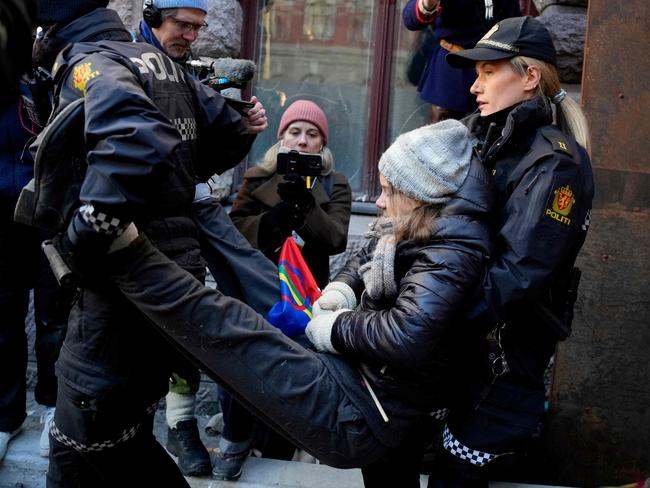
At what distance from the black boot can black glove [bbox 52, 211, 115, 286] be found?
1.22 metres

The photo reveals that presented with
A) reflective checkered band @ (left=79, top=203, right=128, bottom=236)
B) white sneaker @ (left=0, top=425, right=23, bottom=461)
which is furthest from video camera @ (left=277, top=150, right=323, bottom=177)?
white sneaker @ (left=0, top=425, right=23, bottom=461)

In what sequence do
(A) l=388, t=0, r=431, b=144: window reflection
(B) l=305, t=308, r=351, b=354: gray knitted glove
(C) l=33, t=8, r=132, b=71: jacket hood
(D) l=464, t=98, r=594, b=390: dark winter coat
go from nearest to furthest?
(D) l=464, t=98, r=594, b=390: dark winter coat
(B) l=305, t=308, r=351, b=354: gray knitted glove
(C) l=33, t=8, r=132, b=71: jacket hood
(A) l=388, t=0, r=431, b=144: window reflection

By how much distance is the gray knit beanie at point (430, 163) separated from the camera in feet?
9.11

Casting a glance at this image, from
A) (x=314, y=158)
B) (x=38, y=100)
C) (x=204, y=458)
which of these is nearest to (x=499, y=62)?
(x=314, y=158)

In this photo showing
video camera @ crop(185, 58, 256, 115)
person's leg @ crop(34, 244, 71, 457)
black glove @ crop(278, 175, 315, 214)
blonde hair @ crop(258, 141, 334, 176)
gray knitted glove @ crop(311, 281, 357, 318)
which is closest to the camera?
gray knitted glove @ crop(311, 281, 357, 318)

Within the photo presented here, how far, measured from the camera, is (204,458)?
12.8ft

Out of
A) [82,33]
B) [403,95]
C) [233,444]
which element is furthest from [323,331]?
[403,95]

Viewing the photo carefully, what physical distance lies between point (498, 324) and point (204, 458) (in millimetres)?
1604

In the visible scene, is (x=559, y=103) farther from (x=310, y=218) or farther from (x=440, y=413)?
(x=310, y=218)

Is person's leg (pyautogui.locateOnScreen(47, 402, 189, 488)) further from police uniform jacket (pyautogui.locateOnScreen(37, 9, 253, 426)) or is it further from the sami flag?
the sami flag

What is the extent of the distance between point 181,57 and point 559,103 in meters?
1.58

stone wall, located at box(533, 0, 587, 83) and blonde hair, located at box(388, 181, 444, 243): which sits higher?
stone wall, located at box(533, 0, 587, 83)

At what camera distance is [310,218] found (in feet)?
13.3

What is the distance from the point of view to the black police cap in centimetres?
302
